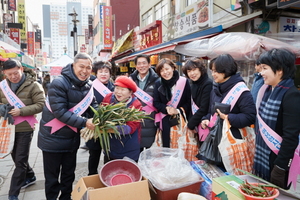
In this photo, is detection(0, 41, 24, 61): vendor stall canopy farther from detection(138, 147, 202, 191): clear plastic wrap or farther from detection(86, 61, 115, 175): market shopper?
detection(138, 147, 202, 191): clear plastic wrap

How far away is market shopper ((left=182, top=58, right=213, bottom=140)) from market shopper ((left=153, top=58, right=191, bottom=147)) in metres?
0.29

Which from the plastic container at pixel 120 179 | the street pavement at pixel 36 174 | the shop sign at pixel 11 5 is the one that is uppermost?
the shop sign at pixel 11 5

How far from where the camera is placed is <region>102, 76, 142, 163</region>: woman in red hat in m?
2.52

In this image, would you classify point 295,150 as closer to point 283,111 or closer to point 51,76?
point 283,111

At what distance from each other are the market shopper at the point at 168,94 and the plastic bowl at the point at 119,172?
1.53 metres

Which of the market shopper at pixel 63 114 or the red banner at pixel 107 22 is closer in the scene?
the market shopper at pixel 63 114

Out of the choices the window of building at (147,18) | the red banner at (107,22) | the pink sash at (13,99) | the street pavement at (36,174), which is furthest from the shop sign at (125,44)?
the pink sash at (13,99)

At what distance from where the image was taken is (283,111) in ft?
6.01

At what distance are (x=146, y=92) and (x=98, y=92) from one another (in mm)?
750

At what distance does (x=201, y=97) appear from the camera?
3.02m

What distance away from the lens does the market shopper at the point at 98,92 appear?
3.26m

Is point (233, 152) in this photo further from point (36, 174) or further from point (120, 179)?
point (36, 174)

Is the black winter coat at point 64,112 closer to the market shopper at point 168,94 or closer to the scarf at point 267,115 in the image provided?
the market shopper at point 168,94

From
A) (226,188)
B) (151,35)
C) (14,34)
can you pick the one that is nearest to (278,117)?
(226,188)
